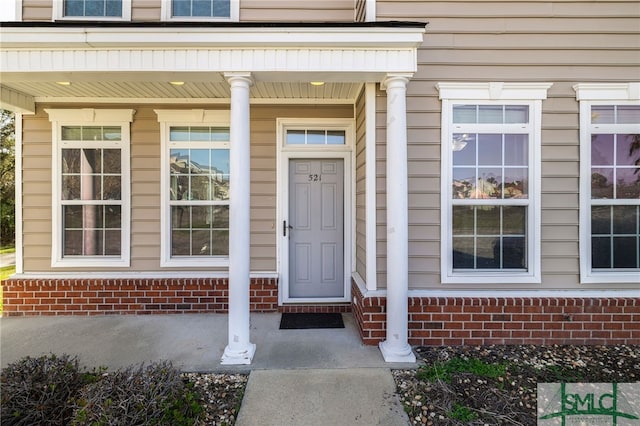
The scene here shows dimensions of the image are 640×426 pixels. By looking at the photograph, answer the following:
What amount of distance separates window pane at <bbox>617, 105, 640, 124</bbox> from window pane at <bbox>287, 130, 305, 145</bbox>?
3.45m

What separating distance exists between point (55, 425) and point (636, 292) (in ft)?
16.8

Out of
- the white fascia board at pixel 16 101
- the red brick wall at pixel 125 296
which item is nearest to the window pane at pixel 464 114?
the red brick wall at pixel 125 296

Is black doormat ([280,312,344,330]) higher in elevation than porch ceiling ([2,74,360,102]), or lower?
lower

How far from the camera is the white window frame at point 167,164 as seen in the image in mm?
4289

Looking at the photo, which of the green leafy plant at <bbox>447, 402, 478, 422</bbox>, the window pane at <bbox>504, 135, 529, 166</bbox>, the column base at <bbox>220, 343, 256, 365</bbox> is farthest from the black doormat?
the window pane at <bbox>504, 135, 529, 166</bbox>

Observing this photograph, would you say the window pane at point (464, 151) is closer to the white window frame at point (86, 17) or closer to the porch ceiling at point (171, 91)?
the porch ceiling at point (171, 91)

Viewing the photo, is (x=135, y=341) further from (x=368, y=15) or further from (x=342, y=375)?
(x=368, y=15)

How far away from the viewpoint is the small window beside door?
14.5 feet

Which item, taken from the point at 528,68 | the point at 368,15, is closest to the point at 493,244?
the point at 528,68

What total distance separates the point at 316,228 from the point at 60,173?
11.0ft

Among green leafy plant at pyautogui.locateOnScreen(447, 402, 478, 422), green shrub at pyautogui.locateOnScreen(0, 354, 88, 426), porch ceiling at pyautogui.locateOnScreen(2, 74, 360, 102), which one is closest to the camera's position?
green shrub at pyautogui.locateOnScreen(0, 354, 88, 426)

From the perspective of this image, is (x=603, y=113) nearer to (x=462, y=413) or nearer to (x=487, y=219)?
(x=487, y=219)

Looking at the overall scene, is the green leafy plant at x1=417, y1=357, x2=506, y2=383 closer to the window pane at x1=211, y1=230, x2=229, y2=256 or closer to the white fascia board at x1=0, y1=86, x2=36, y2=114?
the window pane at x1=211, y1=230, x2=229, y2=256

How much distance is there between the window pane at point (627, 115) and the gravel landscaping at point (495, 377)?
2.29m
